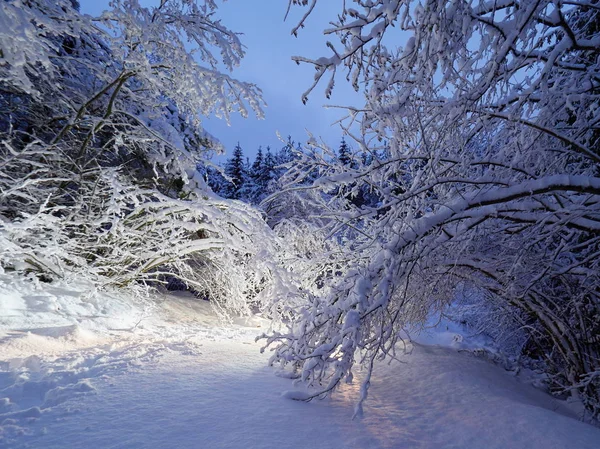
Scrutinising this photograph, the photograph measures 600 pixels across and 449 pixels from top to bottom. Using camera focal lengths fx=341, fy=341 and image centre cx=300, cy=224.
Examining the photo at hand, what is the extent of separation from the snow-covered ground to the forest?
37cm

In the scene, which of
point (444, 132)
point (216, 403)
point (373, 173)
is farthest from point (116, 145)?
point (444, 132)

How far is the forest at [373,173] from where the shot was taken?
236 centimetres

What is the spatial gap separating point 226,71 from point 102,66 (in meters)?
2.54

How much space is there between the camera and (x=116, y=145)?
22.1 feet

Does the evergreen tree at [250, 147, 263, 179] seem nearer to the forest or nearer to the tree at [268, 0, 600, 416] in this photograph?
the forest

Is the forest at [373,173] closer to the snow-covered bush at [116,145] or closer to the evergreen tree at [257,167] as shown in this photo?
the snow-covered bush at [116,145]

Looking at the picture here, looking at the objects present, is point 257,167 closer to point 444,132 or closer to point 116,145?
point 116,145

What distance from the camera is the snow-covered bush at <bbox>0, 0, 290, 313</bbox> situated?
213 inches

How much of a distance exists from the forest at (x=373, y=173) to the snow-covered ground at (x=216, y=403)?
37 centimetres

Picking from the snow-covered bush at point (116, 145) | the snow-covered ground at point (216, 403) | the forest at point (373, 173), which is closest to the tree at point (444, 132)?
the forest at point (373, 173)

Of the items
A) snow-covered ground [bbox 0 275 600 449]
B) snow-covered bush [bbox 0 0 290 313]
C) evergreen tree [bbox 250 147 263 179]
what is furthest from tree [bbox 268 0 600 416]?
evergreen tree [bbox 250 147 263 179]

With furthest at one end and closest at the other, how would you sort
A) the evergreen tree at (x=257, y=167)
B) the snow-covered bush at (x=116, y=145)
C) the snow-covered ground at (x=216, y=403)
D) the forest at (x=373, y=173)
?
the evergreen tree at (x=257, y=167) < the snow-covered bush at (x=116, y=145) < the forest at (x=373, y=173) < the snow-covered ground at (x=216, y=403)

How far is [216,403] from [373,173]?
7.61 feet

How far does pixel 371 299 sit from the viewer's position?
2846 millimetres
